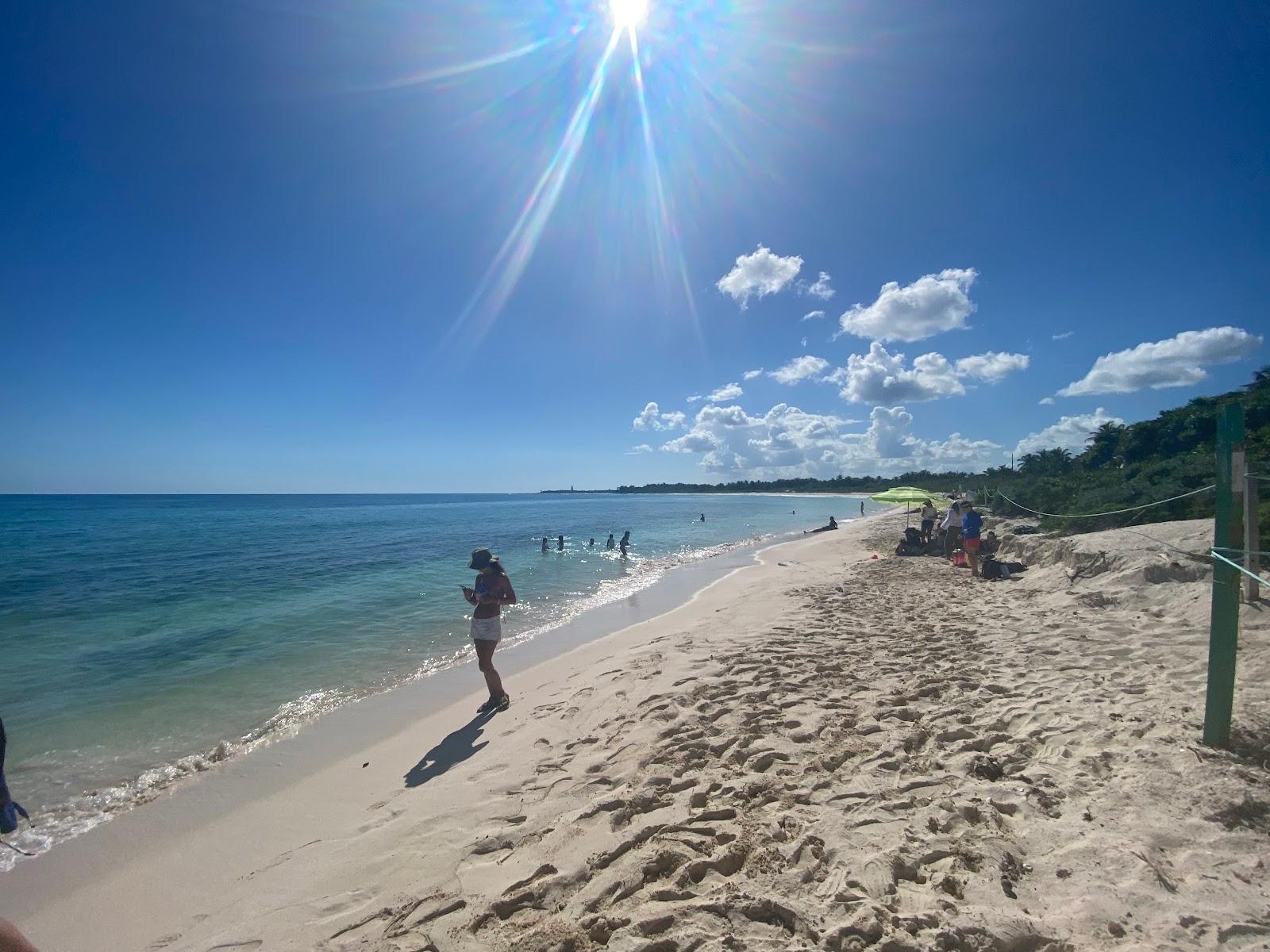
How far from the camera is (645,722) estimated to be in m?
5.14

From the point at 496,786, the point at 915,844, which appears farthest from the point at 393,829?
the point at 915,844

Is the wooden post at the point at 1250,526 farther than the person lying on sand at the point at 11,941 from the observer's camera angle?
Yes

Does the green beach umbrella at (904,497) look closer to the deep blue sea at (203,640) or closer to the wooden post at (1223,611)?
the deep blue sea at (203,640)

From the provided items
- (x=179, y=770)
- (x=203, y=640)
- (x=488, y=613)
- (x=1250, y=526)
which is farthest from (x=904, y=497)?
(x=203, y=640)

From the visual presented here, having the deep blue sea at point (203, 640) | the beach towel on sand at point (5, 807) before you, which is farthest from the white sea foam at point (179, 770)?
the beach towel on sand at point (5, 807)

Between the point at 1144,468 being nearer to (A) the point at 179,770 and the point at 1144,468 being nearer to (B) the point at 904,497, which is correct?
(B) the point at 904,497

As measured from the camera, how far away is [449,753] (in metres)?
5.74

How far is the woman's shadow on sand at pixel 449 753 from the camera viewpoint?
206 inches

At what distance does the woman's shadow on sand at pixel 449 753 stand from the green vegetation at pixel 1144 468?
8065mm

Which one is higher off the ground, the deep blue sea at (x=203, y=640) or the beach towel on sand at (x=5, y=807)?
the beach towel on sand at (x=5, y=807)

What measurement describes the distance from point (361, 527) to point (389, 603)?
36.8 metres

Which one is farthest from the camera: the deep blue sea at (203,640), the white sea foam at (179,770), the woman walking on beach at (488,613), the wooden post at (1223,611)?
the woman walking on beach at (488,613)

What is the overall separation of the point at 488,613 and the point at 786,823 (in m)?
4.85

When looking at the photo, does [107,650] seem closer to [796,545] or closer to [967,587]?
[967,587]
